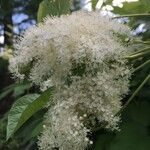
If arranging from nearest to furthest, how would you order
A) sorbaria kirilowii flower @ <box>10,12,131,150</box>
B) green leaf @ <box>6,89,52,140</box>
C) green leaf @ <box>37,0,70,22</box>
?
sorbaria kirilowii flower @ <box>10,12,131,150</box>, green leaf @ <box>6,89,52,140</box>, green leaf @ <box>37,0,70,22</box>

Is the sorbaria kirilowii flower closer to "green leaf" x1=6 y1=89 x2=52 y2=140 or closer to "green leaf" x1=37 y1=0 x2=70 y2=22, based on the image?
"green leaf" x1=6 y1=89 x2=52 y2=140

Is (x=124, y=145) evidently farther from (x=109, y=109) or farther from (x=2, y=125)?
(x=2, y=125)

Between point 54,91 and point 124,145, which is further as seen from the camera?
point 124,145

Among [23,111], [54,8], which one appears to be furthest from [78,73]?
[54,8]

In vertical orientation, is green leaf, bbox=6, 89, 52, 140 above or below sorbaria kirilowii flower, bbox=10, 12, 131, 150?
below

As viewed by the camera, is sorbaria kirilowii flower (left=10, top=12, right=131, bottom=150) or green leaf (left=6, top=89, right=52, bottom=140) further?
green leaf (left=6, top=89, right=52, bottom=140)

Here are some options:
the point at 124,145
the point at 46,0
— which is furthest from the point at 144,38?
the point at 124,145

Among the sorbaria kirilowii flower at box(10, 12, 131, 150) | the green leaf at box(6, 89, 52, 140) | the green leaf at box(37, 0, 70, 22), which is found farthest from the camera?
the green leaf at box(37, 0, 70, 22)

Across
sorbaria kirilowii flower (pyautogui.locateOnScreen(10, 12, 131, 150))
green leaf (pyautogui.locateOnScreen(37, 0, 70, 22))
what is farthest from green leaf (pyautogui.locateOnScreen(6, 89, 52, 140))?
green leaf (pyautogui.locateOnScreen(37, 0, 70, 22))
